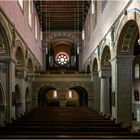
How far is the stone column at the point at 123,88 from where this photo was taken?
13188 millimetres

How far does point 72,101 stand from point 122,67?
24.7 metres

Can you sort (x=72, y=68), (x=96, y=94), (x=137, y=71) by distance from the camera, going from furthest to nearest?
(x=72, y=68), (x=137, y=71), (x=96, y=94)

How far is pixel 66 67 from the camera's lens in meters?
36.6

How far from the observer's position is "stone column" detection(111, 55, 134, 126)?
43.3ft

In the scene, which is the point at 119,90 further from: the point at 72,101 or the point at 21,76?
the point at 72,101

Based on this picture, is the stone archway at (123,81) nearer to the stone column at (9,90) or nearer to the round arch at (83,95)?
the stone column at (9,90)

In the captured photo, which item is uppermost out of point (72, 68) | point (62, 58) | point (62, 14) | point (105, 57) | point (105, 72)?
point (62, 14)

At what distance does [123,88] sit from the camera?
13305 millimetres

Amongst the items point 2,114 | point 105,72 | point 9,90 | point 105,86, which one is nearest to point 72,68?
point 105,86

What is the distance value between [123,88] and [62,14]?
17.9 metres

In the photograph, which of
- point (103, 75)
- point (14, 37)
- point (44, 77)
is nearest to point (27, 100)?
point (44, 77)

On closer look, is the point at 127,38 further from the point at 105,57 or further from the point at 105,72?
the point at 105,72

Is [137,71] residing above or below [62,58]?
below

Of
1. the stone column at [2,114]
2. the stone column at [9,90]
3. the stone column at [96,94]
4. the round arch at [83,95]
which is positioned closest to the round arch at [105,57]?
the stone column at [96,94]
